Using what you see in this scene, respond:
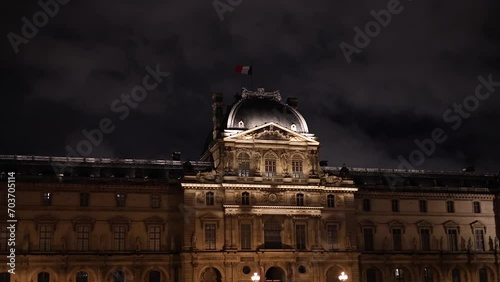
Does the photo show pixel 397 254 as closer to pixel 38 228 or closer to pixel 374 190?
pixel 374 190

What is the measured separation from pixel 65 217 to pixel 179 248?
41.2ft

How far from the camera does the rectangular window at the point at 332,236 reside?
266 feet

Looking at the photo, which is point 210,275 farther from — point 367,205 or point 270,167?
point 367,205

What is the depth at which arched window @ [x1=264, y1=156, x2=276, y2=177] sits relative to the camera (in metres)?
80.3

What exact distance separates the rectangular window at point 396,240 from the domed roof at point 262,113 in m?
16.7

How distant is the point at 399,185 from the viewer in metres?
89.1

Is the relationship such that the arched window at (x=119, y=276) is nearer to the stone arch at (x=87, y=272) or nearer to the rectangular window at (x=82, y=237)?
the stone arch at (x=87, y=272)

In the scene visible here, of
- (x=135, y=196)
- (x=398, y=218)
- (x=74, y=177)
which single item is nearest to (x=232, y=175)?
(x=135, y=196)

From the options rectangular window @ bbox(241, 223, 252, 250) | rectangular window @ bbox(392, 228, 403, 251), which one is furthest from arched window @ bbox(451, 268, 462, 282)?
rectangular window @ bbox(241, 223, 252, 250)

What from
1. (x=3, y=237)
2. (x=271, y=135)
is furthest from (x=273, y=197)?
(x=3, y=237)

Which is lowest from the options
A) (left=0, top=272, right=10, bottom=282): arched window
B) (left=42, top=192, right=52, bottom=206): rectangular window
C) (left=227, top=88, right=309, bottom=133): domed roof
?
(left=0, top=272, right=10, bottom=282): arched window

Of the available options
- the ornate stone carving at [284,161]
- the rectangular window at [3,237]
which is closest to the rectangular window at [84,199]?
the rectangular window at [3,237]

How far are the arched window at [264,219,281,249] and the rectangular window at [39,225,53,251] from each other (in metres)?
22.8

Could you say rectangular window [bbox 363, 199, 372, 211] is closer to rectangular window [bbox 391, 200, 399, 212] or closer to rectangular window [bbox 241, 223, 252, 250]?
rectangular window [bbox 391, 200, 399, 212]
